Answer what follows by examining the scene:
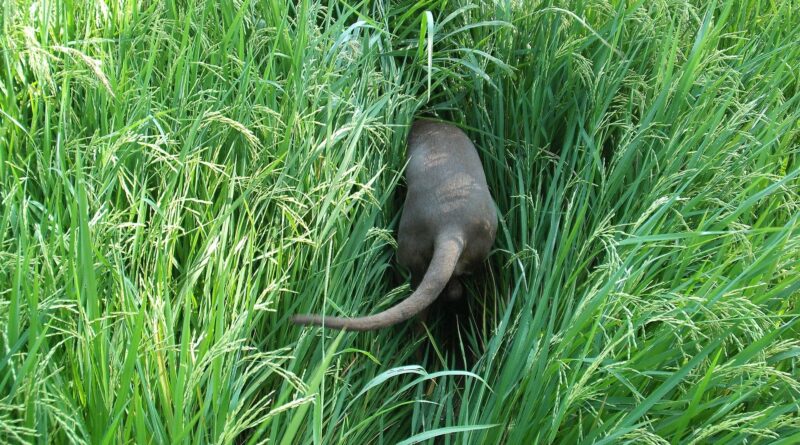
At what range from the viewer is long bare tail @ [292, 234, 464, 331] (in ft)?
5.77

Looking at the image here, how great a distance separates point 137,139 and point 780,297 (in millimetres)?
1490

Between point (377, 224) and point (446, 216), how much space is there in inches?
8.7

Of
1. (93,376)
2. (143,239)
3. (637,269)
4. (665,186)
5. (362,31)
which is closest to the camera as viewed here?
(93,376)

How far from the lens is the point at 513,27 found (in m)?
2.58

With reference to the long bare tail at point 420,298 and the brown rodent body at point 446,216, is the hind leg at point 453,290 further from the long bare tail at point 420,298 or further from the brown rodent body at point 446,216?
the long bare tail at point 420,298

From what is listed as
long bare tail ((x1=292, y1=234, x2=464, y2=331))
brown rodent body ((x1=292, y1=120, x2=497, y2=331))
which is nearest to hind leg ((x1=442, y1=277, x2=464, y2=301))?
brown rodent body ((x1=292, y1=120, x2=497, y2=331))

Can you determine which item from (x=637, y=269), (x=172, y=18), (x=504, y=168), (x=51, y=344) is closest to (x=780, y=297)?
(x=637, y=269)

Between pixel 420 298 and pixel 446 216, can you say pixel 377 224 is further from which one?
pixel 420 298

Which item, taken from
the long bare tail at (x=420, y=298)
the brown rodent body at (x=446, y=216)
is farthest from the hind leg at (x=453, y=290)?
the long bare tail at (x=420, y=298)

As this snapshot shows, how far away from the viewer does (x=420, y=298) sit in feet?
6.82

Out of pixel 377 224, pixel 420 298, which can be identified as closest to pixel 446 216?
pixel 377 224

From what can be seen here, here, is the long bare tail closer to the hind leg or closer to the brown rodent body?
the brown rodent body

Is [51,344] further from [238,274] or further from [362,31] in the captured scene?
[362,31]

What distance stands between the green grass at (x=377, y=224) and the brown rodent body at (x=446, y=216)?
0.28 ft
